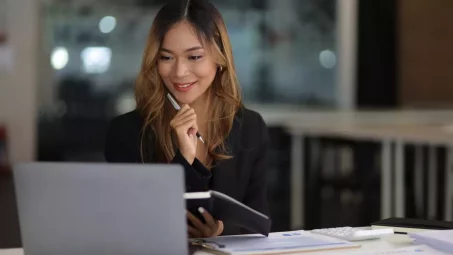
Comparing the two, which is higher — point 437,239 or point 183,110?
point 183,110

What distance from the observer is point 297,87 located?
7.04m

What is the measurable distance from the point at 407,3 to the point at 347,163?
1.66 m

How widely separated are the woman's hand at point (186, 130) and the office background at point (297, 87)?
3223 millimetres

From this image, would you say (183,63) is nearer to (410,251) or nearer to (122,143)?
(122,143)

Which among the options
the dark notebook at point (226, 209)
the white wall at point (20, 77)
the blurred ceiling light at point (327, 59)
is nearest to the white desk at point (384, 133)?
the blurred ceiling light at point (327, 59)

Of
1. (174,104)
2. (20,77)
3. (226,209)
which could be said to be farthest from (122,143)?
(20,77)

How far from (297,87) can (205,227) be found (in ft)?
17.3

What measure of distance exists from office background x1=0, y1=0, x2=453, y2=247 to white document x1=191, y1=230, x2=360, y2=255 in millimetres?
3179

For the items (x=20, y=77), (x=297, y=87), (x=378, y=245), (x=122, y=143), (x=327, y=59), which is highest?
(x=327, y=59)

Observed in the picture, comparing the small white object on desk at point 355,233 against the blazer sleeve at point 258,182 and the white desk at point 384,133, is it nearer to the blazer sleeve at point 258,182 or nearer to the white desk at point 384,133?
the blazer sleeve at point 258,182

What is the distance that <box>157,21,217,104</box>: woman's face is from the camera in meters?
1.93

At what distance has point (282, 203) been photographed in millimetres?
6707

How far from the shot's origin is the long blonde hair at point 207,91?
1.95 metres

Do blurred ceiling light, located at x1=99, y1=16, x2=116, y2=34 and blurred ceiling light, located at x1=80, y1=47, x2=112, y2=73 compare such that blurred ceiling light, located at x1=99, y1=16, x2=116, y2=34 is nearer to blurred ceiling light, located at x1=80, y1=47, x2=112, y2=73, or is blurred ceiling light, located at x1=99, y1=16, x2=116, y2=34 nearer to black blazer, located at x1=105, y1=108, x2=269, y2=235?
blurred ceiling light, located at x1=80, y1=47, x2=112, y2=73
